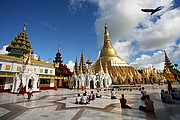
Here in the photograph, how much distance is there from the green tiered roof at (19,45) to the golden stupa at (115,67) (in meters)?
23.7

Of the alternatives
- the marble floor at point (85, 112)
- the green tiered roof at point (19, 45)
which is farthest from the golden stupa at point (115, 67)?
the marble floor at point (85, 112)

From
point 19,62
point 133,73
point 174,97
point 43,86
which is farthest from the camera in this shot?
point 133,73

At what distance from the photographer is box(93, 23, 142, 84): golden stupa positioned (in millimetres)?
42406

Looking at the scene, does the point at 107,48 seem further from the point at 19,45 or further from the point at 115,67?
the point at 19,45

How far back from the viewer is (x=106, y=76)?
3591 cm

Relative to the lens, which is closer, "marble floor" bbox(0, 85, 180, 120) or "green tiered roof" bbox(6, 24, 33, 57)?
"marble floor" bbox(0, 85, 180, 120)

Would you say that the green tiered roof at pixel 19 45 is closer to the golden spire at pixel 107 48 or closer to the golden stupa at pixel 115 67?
the golden stupa at pixel 115 67

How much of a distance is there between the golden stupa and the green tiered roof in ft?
77.6

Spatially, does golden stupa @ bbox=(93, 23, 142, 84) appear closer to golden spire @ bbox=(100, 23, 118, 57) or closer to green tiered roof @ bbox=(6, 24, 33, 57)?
golden spire @ bbox=(100, 23, 118, 57)

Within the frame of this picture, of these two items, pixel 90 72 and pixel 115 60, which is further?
pixel 115 60

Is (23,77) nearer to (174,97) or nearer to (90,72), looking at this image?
(90,72)

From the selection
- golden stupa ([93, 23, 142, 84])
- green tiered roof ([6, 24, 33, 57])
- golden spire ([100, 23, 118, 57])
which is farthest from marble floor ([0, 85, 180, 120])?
golden spire ([100, 23, 118, 57])

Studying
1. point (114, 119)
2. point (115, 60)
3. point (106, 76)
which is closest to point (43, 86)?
point (106, 76)

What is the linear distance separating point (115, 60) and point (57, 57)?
26.5m
